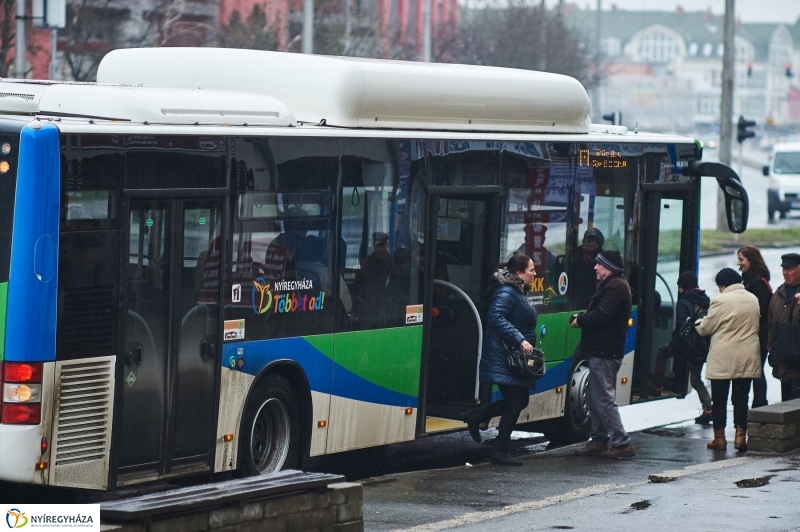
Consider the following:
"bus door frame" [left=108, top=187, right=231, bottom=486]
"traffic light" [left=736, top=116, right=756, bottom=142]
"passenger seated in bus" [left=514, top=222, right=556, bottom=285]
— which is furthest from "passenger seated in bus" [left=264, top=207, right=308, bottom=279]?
"traffic light" [left=736, top=116, right=756, bottom=142]

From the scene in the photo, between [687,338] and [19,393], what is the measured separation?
744cm

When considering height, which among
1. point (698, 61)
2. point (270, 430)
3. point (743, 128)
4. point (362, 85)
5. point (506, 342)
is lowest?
point (270, 430)

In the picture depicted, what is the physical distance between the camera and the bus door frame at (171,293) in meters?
8.53

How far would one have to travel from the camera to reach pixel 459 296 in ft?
38.3

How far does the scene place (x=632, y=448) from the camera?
40.6ft

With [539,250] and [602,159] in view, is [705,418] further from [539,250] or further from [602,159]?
[539,250]

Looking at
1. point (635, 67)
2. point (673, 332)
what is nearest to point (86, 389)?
point (673, 332)

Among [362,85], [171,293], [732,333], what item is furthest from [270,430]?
[732,333]

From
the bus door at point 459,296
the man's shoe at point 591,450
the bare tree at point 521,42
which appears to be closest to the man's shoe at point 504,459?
the bus door at point 459,296

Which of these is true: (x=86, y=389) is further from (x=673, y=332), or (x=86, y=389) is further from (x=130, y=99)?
(x=673, y=332)

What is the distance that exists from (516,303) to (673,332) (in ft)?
10.6

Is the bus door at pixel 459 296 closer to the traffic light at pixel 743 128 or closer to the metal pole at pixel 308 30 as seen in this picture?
the metal pole at pixel 308 30

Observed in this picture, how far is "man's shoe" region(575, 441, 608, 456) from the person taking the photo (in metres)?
12.2

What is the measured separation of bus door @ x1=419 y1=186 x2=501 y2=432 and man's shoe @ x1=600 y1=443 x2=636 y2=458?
116 cm
